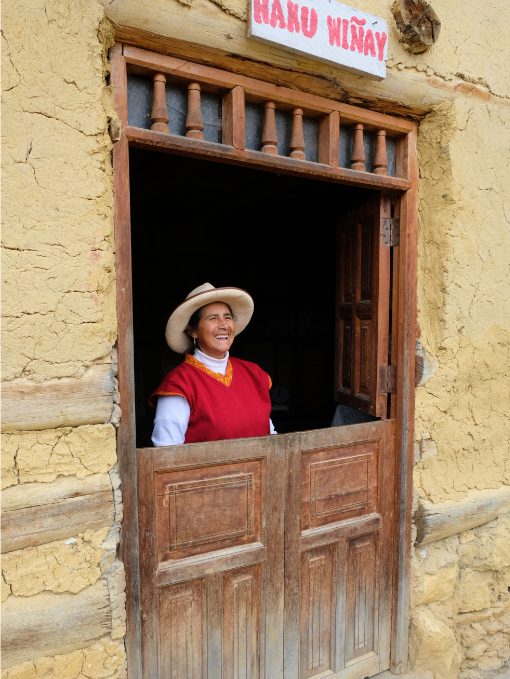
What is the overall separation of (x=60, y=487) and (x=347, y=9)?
2.22m

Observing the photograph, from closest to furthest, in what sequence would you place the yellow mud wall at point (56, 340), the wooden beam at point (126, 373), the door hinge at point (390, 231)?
the yellow mud wall at point (56, 340) < the wooden beam at point (126, 373) < the door hinge at point (390, 231)

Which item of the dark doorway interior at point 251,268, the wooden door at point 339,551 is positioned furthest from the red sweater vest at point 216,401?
the dark doorway interior at point 251,268

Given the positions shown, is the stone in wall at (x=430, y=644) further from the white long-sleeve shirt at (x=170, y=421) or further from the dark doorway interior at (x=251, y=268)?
the dark doorway interior at (x=251, y=268)

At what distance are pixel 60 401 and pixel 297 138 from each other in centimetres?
146

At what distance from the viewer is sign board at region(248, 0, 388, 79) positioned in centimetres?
200

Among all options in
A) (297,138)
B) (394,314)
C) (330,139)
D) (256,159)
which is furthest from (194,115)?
(394,314)

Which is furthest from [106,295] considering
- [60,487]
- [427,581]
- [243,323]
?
[427,581]

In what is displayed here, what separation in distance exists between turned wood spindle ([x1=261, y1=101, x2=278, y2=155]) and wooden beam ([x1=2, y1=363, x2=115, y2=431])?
112 centimetres

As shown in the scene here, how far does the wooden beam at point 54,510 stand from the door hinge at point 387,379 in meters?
1.46

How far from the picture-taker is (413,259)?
260 centimetres

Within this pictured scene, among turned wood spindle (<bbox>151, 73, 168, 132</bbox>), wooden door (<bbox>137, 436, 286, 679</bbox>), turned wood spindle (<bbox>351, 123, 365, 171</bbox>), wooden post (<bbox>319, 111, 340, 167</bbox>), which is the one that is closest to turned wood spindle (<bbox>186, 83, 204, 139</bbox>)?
turned wood spindle (<bbox>151, 73, 168, 132</bbox>)

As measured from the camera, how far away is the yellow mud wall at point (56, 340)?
5.47ft

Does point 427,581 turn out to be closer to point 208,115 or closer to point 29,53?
point 208,115

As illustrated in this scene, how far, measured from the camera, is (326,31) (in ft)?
6.98
